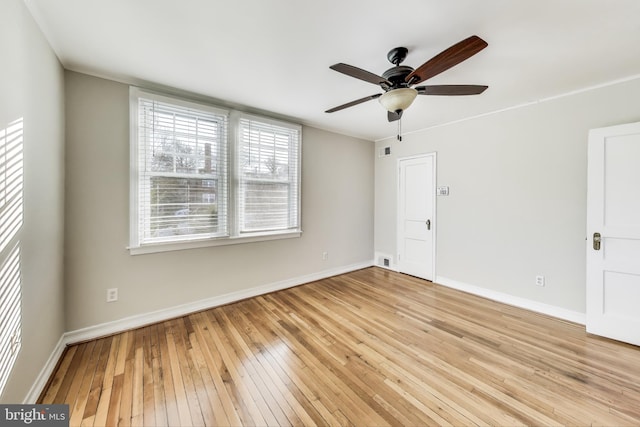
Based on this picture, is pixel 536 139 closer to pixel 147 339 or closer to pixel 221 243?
pixel 221 243

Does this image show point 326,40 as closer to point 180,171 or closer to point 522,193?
point 180,171

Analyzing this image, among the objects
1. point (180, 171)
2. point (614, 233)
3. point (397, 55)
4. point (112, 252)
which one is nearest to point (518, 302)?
point (614, 233)

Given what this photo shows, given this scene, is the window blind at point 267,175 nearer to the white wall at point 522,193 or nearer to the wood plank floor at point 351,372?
the wood plank floor at point 351,372

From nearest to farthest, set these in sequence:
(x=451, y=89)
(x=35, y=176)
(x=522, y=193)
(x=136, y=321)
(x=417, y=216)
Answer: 1. (x=35, y=176)
2. (x=451, y=89)
3. (x=136, y=321)
4. (x=522, y=193)
5. (x=417, y=216)

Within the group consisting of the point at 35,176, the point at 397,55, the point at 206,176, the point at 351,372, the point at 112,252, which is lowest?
the point at 351,372

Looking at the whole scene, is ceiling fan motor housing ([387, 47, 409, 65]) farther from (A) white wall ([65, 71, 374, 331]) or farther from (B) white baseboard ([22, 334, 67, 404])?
(B) white baseboard ([22, 334, 67, 404])

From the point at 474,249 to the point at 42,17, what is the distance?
4.88m

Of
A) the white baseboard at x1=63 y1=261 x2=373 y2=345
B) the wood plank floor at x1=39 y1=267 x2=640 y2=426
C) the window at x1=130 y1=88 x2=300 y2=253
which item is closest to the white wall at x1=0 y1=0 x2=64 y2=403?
the white baseboard at x1=63 y1=261 x2=373 y2=345

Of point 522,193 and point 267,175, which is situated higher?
point 267,175

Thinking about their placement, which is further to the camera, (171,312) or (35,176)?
(171,312)

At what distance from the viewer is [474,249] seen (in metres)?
3.53

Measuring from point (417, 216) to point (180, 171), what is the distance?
11.8ft

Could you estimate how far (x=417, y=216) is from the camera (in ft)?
13.9

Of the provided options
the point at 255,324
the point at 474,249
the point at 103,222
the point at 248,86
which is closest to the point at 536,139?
the point at 474,249
